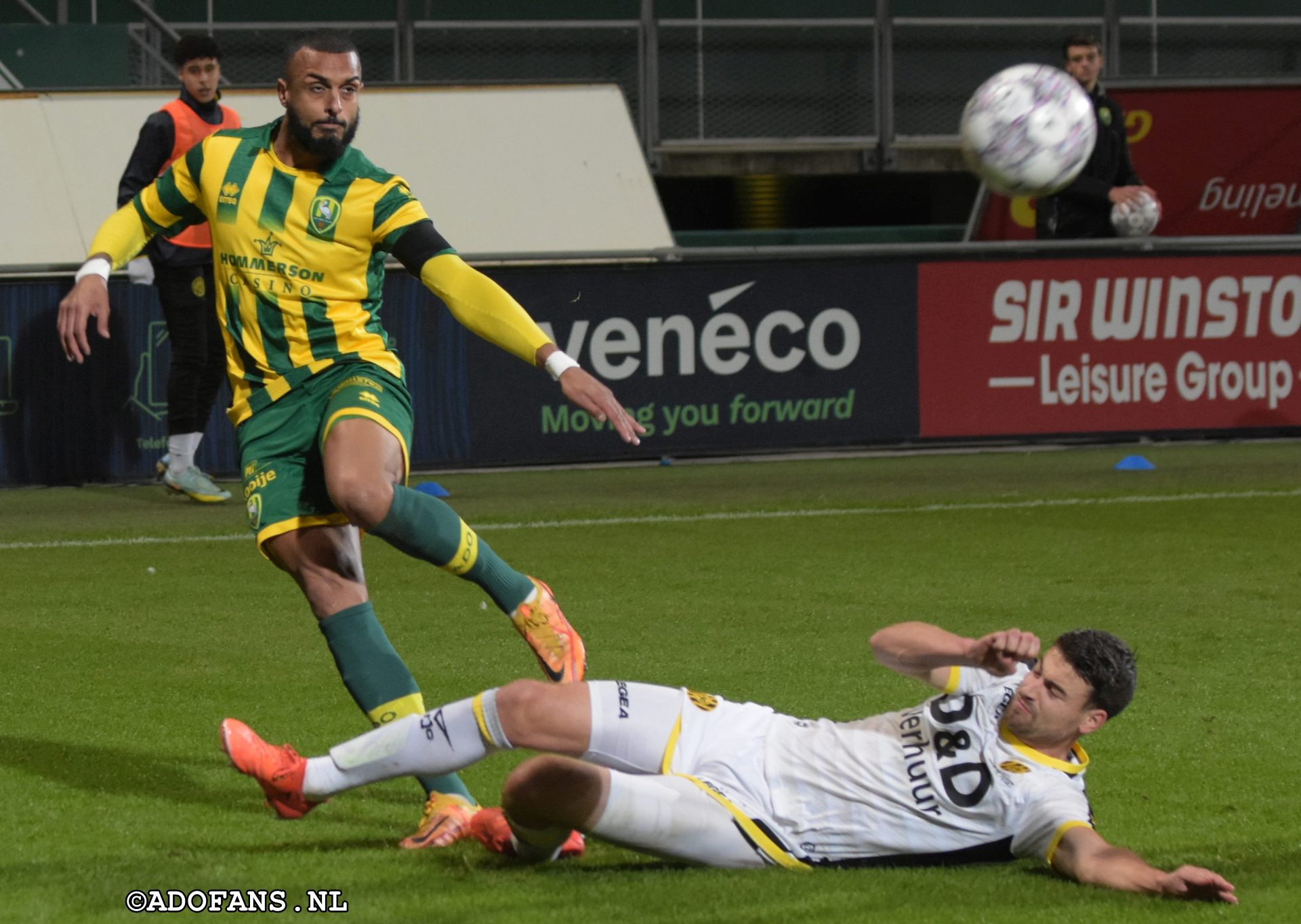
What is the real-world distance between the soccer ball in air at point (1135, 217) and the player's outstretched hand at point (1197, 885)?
8.56 meters

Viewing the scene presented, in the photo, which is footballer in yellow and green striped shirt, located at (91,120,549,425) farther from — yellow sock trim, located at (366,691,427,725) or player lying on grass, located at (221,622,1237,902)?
player lying on grass, located at (221,622,1237,902)

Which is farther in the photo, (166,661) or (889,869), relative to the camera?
(166,661)

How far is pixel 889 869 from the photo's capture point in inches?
156

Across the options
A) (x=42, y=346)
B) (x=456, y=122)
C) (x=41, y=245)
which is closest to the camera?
(x=42, y=346)

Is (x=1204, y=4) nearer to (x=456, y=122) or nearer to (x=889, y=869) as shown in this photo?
(x=456, y=122)

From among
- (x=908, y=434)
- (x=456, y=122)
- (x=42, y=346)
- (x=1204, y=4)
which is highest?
(x=1204, y=4)

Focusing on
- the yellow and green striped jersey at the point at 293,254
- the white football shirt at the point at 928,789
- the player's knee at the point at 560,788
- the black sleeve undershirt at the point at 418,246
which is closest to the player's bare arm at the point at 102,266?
the yellow and green striped jersey at the point at 293,254

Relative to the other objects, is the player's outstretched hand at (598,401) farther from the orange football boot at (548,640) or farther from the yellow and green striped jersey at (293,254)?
the yellow and green striped jersey at (293,254)

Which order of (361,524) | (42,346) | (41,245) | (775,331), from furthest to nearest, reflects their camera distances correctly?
(41,245), (775,331), (42,346), (361,524)

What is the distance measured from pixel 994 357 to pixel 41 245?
21.9ft

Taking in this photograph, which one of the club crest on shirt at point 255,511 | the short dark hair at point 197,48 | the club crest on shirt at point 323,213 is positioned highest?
the short dark hair at point 197,48

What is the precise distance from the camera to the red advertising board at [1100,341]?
12.1m

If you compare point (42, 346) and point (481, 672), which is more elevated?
point (42, 346)

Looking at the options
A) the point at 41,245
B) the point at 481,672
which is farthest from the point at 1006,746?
the point at 41,245
